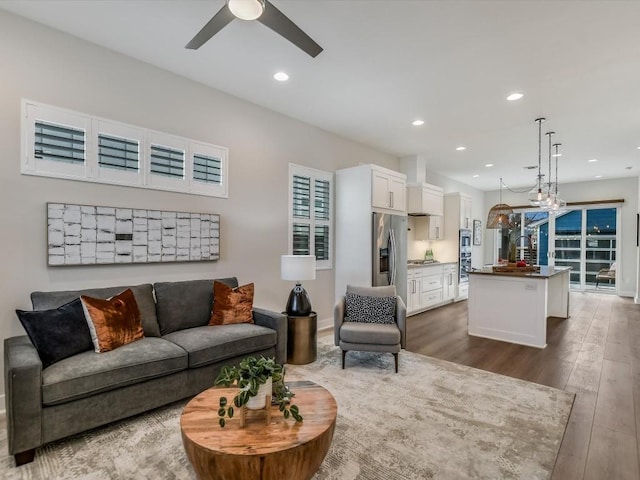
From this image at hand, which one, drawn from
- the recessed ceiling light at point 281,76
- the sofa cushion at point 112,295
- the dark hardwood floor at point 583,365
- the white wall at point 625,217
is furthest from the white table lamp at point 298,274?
the white wall at point 625,217

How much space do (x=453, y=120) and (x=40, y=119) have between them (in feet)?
15.2

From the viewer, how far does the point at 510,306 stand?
182 inches

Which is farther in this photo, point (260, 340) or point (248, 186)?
point (248, 186)

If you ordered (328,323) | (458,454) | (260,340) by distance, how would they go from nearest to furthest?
1. (458,454)
2. (260,340)
3. (328,323)

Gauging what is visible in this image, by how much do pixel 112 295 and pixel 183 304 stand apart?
60 cm

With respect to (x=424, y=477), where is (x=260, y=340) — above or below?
above

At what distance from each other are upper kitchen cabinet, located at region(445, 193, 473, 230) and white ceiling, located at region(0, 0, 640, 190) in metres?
2.51

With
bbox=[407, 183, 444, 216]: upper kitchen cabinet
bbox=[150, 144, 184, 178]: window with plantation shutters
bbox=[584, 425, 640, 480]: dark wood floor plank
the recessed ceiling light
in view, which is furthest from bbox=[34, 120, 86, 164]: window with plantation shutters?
bbox=[407, 183, 444, 216]: upper kitchen cabinet

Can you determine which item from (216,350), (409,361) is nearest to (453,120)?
(409,361)

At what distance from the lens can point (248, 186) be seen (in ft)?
13.7

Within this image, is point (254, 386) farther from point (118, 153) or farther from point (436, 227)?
point (436, 227)

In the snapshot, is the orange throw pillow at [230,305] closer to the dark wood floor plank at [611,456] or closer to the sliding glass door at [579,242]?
the dark wood floor plank at [611,456]

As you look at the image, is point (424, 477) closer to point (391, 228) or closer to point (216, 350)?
point (216, 350)

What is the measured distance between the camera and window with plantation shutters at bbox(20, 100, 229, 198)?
108 inches
